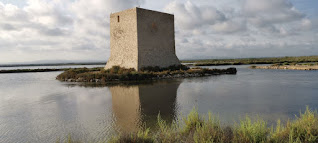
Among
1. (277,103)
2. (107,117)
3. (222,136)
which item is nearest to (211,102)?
(277,103)

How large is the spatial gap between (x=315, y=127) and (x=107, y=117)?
400 centimetres

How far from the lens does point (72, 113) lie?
5.74m

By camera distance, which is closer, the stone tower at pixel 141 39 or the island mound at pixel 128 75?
the island mound at pixel 128 75

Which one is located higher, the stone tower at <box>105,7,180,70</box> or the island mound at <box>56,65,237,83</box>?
the stone tower at <box>105,7,180,70</box>

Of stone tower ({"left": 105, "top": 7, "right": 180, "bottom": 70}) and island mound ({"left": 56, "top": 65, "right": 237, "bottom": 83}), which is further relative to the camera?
stone tower ({"left": 105, "top": 7, "right": 180, "bottom": 70})

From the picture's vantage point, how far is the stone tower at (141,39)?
622 inches

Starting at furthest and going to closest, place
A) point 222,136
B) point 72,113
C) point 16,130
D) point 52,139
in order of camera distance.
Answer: point 72,113
point 16,130
point 52,139
point 222,136

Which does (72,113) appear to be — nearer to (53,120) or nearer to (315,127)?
(53,120)

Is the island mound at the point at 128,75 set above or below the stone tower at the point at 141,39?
below

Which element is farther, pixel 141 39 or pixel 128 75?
pixel 141 39

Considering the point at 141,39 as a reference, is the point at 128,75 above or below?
below

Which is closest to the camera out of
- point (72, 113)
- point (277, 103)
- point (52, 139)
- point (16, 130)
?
point (52, 139)

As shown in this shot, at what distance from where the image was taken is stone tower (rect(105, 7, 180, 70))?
622 inches

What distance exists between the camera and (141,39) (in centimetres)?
1588
